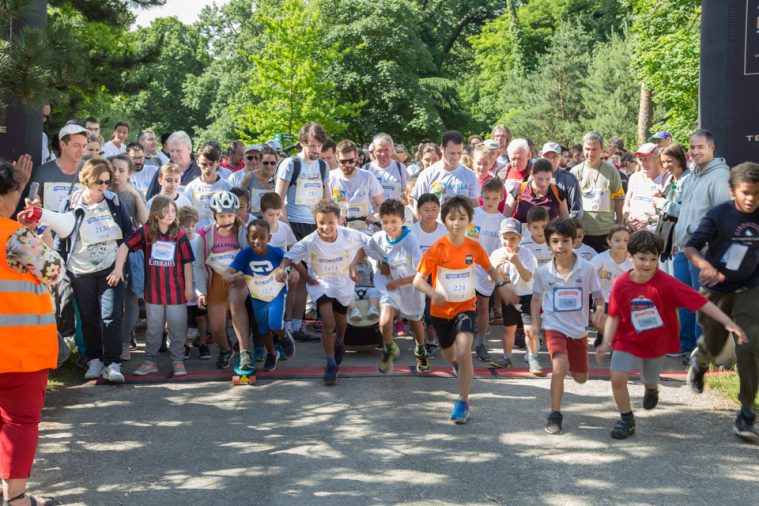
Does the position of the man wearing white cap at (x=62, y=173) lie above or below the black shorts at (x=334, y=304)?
above

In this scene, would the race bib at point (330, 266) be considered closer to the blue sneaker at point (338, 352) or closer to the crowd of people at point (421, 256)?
the crowd of people at point (421, 256)

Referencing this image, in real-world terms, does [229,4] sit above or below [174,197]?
above

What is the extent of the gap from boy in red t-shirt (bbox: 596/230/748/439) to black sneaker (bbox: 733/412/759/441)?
56 cm

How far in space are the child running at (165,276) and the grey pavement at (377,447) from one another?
0.55 metres

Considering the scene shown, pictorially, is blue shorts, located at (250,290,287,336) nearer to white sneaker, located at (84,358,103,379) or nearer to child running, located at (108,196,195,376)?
child running, located at (108,196,195,376)

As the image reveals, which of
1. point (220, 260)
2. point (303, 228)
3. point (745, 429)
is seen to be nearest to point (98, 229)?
point (220, 260)

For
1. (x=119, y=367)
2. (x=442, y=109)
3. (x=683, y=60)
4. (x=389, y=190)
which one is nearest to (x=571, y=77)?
(x=442, y=109)

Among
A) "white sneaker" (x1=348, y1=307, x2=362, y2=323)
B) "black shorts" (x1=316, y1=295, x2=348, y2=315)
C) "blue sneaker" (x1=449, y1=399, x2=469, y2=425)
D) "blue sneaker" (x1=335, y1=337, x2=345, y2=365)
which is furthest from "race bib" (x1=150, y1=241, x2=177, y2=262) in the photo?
"blue sneaker" (x1=449, y1=399, x2=469, y2=425)

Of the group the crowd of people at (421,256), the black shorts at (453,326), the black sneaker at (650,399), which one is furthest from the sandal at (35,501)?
the black sneaker at (650,399)

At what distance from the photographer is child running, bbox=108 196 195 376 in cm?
856

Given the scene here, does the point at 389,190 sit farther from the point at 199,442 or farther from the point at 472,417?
the point at 199,442

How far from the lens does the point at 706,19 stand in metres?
8.80

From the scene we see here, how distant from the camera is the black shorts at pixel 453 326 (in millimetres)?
7031

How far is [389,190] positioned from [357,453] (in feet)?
19.1
